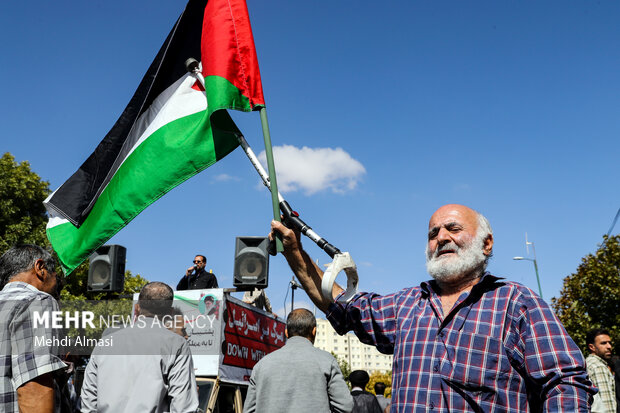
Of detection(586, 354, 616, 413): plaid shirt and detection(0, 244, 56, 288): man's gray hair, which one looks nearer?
detection(0, 244, 56, 288): man's gray hair

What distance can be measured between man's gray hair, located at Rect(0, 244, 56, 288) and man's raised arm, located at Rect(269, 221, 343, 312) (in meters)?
1.50

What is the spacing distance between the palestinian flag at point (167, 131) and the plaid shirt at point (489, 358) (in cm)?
222

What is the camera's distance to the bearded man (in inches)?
86.7

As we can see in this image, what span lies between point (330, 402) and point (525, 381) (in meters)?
2.25

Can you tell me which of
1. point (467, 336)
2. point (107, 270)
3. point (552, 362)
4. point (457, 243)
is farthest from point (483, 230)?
point (107, 270)

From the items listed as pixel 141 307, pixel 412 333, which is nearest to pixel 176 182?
pixel 141 307

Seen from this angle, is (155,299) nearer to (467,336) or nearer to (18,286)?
(18,286)

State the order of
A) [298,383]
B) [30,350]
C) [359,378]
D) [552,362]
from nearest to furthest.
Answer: [552,362], [30,350], [298,383], [359,378]

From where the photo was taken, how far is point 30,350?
9.09 ft

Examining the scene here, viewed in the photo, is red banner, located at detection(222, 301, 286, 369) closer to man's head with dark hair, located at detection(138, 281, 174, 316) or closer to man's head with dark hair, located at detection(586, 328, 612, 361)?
man's head with dark hair, located at detection(138, 281, 174, 316)

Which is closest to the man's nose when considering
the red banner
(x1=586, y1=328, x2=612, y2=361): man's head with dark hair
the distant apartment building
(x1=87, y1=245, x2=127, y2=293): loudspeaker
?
(x1=586, y1=328, x2=612, y2=361): man's head with dark hair

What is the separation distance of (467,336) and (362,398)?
5.65m

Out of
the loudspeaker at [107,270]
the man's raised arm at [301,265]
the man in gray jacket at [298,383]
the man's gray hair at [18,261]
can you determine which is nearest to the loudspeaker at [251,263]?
the loudspeaker at [107,270]

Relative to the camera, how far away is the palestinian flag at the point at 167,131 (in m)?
4.10
